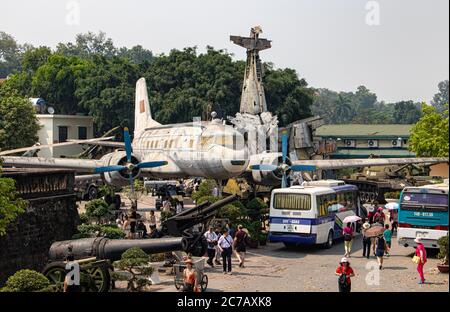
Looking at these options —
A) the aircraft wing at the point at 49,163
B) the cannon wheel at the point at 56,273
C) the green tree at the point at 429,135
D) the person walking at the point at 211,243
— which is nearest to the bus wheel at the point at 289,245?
the person walking at the point at 211,243

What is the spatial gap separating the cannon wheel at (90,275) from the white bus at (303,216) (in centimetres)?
966

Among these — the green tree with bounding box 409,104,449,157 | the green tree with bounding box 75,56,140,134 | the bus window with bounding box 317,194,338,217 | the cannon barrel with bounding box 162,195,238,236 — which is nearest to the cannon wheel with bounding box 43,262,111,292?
the cannon barrel with bounding box 162,195,238,236

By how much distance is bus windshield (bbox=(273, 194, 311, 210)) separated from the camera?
26.3 m

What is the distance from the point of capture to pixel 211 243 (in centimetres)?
2370

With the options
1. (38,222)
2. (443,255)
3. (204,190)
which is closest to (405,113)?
(204,190)

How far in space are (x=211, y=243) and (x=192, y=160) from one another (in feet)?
32.7

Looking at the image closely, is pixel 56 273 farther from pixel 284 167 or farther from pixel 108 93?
pixel 108 93

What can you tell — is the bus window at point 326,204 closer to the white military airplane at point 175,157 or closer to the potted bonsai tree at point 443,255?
the white military airplane at point 175,157

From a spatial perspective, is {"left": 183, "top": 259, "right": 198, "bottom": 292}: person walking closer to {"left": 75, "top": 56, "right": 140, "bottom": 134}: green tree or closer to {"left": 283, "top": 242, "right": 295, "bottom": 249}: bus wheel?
{"left": 283, "top": 242, "right": 295, "bottom": 249}: bus wheel

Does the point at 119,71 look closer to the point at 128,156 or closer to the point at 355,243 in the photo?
the point at 128,156

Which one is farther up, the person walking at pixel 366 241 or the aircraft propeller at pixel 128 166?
the aircraft propeller at pixel 128 166

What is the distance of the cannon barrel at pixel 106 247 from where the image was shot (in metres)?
19.7

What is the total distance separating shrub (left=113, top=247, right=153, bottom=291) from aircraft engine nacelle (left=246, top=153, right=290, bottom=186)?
1444 centimetres
